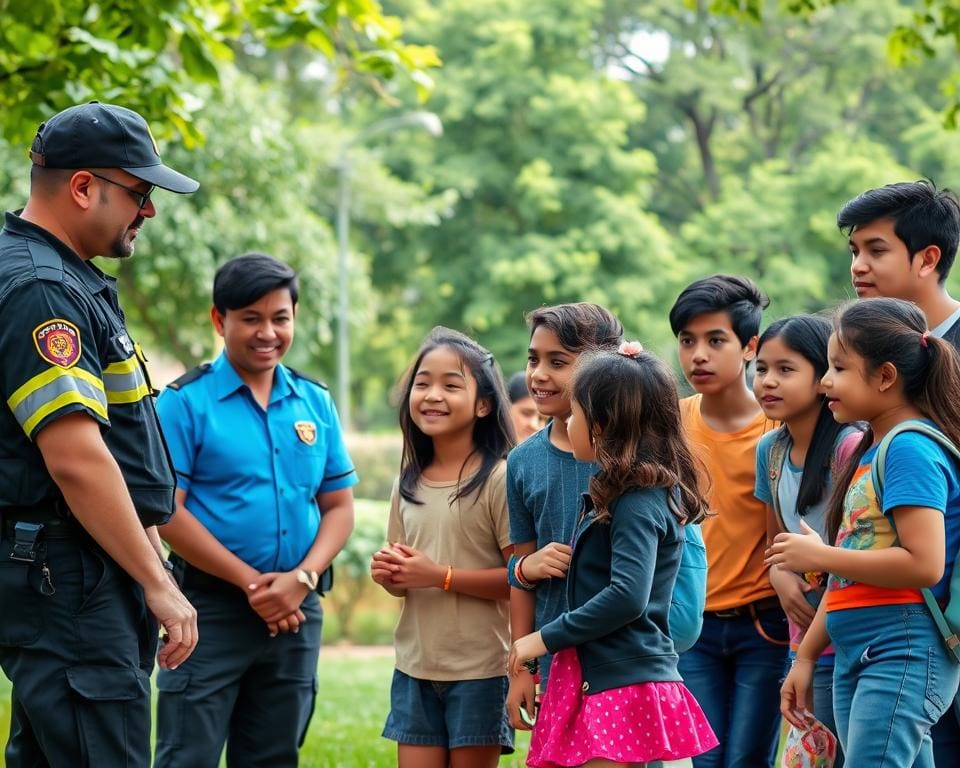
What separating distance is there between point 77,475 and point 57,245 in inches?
25.7

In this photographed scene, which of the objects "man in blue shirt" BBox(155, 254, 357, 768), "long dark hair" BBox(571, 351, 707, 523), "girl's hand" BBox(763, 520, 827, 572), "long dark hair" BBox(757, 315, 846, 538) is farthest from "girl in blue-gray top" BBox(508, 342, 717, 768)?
"man in blue shirt" BBox(155, 254, 357, 768)

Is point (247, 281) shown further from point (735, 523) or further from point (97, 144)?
point (735, 523)

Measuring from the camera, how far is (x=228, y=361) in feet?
16.0

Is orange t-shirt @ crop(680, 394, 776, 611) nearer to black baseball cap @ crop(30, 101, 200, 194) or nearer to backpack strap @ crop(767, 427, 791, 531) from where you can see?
backpack strap @ crop(767, 427, 791, 531)

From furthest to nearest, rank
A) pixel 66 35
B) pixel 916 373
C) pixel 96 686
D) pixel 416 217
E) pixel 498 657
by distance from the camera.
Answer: pixel 416 217 → pixel 66 35 → pixel 498 657 → pixel 916 373 → pixel 96 686

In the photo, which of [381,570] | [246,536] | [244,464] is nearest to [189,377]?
[244,464]

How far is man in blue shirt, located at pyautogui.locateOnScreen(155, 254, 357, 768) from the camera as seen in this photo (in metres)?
4.62

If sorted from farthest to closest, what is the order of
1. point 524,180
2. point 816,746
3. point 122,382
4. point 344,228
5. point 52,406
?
point 524,180 < point 344,228 < point 816,746 < point 122,382 < point 52,406

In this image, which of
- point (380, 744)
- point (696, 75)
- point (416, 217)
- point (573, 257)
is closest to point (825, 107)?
point (696, 75)

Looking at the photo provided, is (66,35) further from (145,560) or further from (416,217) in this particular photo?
(416,217)

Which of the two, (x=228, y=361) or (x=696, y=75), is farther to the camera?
(x=696, y=75)

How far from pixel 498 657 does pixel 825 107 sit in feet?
101

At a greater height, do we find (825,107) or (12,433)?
(825,107)

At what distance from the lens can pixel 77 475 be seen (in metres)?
3.37
